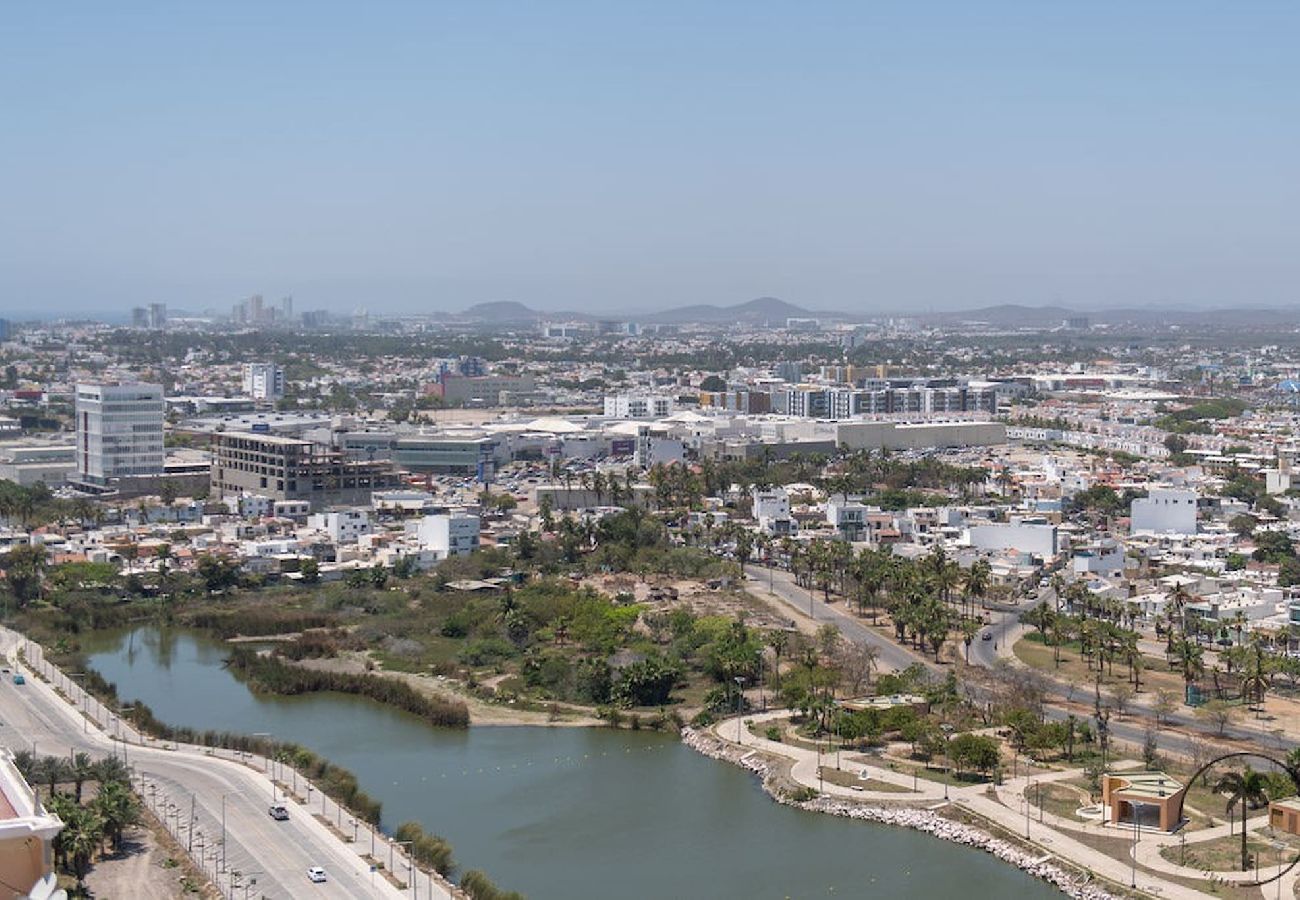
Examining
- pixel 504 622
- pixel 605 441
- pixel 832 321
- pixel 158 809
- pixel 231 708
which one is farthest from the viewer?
pixel 832 321

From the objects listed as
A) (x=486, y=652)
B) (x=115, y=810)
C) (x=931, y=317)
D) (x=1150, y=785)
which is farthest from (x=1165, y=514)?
(x=931, y=317)

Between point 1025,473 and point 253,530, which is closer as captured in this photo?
point 253,530

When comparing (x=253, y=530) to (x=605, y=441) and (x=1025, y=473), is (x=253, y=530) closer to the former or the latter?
(x=605, y=441)

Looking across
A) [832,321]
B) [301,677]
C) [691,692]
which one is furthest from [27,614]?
[832,321]

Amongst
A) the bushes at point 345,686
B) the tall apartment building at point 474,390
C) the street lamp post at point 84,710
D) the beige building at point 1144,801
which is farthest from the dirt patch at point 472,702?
the tall apartment building at point 474,390

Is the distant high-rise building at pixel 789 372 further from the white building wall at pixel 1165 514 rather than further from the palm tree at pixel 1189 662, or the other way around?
the palm tree at pixel 1189 662

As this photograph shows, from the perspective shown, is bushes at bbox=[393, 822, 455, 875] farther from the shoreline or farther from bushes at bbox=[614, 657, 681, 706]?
bushes at bbox=[614, 657, 681, 706]

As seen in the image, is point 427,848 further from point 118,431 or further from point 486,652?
point 118,431
